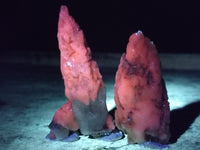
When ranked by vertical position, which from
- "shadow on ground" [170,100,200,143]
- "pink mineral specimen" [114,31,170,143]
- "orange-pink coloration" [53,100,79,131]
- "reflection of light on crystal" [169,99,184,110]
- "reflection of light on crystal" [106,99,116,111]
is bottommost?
"reflection of light on crystal" [106,99,116,111]

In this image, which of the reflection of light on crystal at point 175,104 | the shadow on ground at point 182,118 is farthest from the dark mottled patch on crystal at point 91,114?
the reflection of light on crystal at point 175,104

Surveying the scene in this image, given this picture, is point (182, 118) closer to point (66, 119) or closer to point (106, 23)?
point (66, 119)

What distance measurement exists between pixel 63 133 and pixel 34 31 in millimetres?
12020

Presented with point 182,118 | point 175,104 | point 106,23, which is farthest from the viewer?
point 106,23

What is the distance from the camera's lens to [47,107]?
7367 mm

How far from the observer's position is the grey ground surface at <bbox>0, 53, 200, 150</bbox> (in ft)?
→ 16.7

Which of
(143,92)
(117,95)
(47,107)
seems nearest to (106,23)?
(47,107)

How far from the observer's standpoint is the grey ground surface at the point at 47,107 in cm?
509

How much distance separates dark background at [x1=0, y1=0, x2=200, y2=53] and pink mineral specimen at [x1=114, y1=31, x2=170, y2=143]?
384 inches

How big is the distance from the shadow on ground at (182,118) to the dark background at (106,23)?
23.6ft

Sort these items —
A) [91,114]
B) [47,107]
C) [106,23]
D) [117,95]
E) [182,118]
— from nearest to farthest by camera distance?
[117,95]
[91,114]
[182,118]
[47,107]
[106,23]

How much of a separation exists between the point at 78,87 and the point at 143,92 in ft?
3.54

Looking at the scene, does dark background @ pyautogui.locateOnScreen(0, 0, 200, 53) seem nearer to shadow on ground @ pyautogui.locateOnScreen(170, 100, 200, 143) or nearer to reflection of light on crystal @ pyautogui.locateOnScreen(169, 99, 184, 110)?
reflection of light on crystal @ pyautogui.locateOnScreen(169, 99, 184, 110)

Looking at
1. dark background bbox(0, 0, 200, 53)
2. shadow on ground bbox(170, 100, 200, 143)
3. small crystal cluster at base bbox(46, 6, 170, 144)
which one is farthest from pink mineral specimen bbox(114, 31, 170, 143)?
dark background bbox(0, 0, 200, 53)
